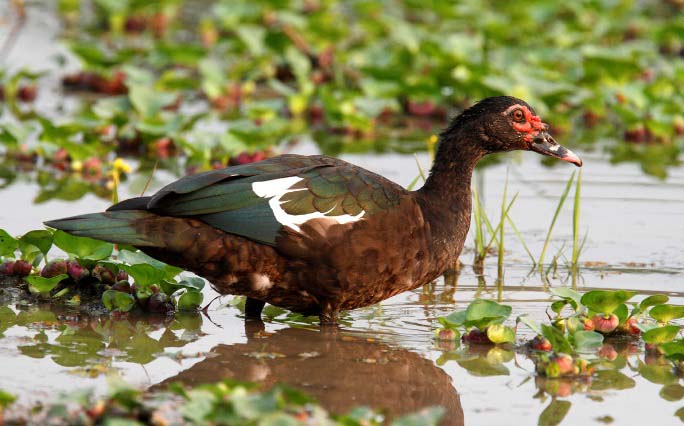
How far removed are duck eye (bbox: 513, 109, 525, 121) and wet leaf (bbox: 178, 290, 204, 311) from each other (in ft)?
6.08

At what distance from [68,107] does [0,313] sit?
5.23m

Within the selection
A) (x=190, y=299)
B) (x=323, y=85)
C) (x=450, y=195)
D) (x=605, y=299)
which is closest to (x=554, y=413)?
(x=605, y=299)

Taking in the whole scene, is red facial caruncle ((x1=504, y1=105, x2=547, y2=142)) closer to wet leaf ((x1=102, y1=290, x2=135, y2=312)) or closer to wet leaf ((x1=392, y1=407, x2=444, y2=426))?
wet leaf ((x1=102, y1=290, x2=135, y2=312))

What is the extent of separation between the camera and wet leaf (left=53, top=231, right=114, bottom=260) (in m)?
5.90

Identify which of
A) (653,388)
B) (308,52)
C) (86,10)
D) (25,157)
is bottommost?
(653,388)

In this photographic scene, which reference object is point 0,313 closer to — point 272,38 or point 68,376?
point 68,376

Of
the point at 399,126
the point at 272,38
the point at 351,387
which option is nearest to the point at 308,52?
the point at 272,38

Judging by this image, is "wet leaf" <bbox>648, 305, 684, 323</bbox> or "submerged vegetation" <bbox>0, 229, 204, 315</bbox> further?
"submerged vegetation" <bbox>0, 229, 204, 315</bbox>

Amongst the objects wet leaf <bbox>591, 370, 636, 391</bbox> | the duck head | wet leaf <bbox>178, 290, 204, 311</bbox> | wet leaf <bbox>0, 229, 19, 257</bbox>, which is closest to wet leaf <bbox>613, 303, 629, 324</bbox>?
wet leaf <bbox>591, 370, 636, 391</bbox>

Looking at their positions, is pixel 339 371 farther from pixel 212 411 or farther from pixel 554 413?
pixel 212 411

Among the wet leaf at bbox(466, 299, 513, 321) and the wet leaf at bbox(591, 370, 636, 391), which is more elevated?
the wet leaf at bbox(466, 299, 513, 321)

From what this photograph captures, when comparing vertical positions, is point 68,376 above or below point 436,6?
below

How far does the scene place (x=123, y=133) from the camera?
927 centimetres

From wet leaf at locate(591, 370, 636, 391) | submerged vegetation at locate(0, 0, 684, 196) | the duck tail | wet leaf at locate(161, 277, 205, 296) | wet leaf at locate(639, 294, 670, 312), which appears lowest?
wet leaf at locate(591, 370, 636, 391)
